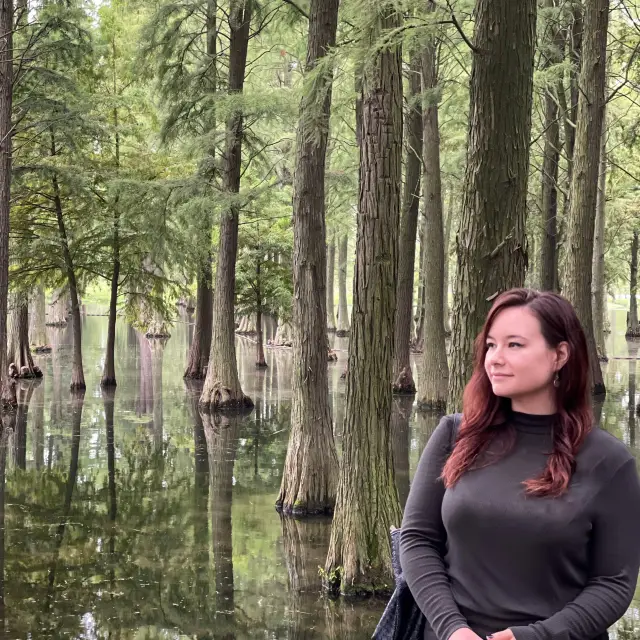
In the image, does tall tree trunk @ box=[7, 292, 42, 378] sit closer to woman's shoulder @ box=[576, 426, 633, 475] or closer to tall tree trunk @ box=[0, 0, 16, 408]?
tall tree trunk @ box=[0, 0, 16, 408]

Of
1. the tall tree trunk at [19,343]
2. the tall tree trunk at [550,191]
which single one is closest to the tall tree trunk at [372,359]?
the tall tree trunk at [550,191]

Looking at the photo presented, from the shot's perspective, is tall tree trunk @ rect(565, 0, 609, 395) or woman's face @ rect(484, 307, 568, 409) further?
tall tree trunk @ rect(565, 0, 609, 395)

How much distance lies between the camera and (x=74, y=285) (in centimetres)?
2286

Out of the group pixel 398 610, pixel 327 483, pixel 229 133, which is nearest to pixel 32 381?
pixel 229 133

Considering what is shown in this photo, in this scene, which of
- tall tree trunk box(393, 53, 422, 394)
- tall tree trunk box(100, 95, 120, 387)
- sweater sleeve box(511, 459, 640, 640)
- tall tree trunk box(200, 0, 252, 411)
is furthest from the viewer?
tall tree trunk box(100, 95, 120, 387)

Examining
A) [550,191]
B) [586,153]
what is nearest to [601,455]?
[586,153]

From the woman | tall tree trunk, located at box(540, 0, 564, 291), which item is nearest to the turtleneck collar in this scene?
the woman

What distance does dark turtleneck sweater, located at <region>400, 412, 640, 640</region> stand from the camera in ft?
7.16

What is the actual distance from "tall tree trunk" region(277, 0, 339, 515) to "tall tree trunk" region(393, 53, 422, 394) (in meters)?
9.94

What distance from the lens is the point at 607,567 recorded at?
2.19m

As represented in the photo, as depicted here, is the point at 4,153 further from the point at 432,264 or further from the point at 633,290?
the point at 633,290

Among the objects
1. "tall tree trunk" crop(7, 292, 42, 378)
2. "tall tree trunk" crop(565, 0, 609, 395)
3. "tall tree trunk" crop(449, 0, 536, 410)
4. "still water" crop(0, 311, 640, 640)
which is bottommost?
"still water" crop(0, 311, 640, 640)

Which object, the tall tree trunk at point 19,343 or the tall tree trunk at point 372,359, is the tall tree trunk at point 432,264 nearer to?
the tall tree trunk at point 19,343

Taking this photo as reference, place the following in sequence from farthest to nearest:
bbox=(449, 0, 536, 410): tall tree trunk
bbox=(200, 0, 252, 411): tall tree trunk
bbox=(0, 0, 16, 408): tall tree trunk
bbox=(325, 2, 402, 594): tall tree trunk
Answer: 1. bbox=(200, 0, 252, 411): tall tree trunk
2. bbox=(0, 0, 16, 408): tall tree trunk
3. bbox=(325, 2, 402, 594): tall tree trunk
4. bbox=(449, 0, 536, 410): tall tree trunk
